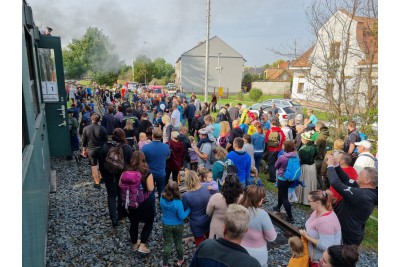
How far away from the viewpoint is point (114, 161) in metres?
4.77

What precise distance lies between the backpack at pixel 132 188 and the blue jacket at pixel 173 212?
495mm

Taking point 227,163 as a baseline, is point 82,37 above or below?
above

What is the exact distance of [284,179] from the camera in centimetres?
577

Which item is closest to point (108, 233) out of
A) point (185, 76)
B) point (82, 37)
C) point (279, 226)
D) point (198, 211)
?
point (198, 211)

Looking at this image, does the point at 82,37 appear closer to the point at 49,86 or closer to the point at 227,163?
the point at 49,86

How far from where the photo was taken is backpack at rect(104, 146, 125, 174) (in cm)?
478

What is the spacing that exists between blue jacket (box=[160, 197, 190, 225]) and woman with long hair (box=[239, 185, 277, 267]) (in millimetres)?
1026

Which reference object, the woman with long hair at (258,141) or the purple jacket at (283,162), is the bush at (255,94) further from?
the purple jacket at (283,162)

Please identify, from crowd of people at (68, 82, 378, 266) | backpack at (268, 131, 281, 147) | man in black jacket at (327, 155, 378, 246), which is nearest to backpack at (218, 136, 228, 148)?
crowd of people at (68, 82, 378, 266)

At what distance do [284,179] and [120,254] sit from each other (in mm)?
3393

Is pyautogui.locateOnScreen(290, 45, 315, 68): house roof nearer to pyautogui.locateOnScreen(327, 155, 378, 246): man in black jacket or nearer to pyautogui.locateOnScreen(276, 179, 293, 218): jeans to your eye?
pyautogui.locateOnScreen(276, 179, 293, 218): jeans

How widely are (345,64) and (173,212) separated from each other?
8.36m

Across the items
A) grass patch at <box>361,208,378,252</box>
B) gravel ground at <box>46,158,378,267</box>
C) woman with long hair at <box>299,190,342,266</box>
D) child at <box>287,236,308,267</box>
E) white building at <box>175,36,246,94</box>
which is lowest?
grass patch at <box>361,208,378,252</box>

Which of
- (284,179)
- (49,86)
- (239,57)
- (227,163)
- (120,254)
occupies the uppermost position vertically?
(239,57)
